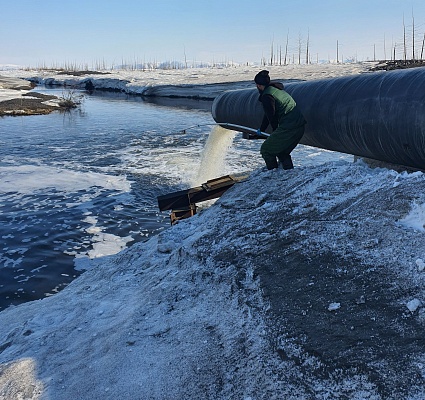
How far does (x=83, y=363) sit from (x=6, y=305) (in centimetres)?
322

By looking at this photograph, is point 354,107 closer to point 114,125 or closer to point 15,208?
point 15,208

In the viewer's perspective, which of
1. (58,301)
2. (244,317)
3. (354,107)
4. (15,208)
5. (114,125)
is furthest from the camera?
(114,125)

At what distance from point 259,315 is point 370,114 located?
112 inches

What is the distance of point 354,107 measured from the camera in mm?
4738

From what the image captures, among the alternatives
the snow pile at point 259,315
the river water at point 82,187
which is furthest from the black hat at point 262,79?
the river water at point 82,187

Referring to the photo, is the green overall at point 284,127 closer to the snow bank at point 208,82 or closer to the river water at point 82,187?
the river water at point 82,187

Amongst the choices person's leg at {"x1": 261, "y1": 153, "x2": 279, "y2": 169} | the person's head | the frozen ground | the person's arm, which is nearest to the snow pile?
the frozen ground

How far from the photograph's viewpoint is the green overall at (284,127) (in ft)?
17.4

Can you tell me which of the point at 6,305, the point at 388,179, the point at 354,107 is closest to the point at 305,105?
the point at 354,107

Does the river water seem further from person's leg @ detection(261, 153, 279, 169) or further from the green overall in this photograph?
the green overall

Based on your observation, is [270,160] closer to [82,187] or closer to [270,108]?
[270,108]

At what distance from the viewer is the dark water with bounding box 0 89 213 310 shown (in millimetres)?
6668

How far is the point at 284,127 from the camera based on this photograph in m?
5.41

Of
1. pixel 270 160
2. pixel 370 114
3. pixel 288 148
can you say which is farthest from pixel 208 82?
pixel 370 114
